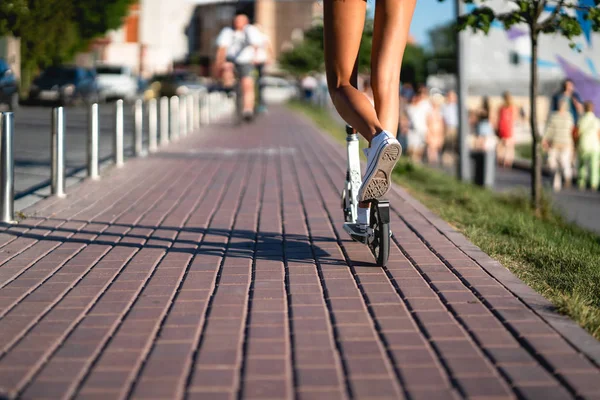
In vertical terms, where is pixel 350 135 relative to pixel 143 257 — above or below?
above

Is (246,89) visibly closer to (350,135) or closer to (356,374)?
(350,135)

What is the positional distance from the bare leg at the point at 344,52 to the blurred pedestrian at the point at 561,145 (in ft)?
38.5

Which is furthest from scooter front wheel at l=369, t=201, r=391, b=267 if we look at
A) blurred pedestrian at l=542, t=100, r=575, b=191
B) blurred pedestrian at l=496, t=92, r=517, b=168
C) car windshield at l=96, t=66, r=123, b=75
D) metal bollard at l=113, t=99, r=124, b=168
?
car windshield at l=96, t=66, r=123, b=75

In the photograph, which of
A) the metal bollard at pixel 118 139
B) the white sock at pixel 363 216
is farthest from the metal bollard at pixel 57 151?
the white sock at pixel 363 216

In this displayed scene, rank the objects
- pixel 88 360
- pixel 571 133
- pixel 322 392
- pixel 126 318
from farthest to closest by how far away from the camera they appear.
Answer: pixel 571 133 < pixel 126 318 < pixel 88 360 < pixel 322 392

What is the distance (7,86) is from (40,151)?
4664 mm

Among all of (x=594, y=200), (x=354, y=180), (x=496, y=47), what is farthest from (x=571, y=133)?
(x=354, y=180)

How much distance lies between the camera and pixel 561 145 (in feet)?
53.3

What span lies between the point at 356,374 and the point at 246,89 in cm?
1649


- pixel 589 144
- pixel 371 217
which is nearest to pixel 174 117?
pixel 589 144

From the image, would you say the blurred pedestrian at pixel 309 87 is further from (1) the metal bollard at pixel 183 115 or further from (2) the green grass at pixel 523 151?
(1) the metal bollard at pixel 183 115

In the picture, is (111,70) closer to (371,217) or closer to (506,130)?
(506,130)

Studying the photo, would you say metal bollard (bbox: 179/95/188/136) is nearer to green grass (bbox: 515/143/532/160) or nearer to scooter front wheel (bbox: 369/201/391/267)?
green grass (bbox: 515/143/532/160)

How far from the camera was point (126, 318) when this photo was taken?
4.09m
